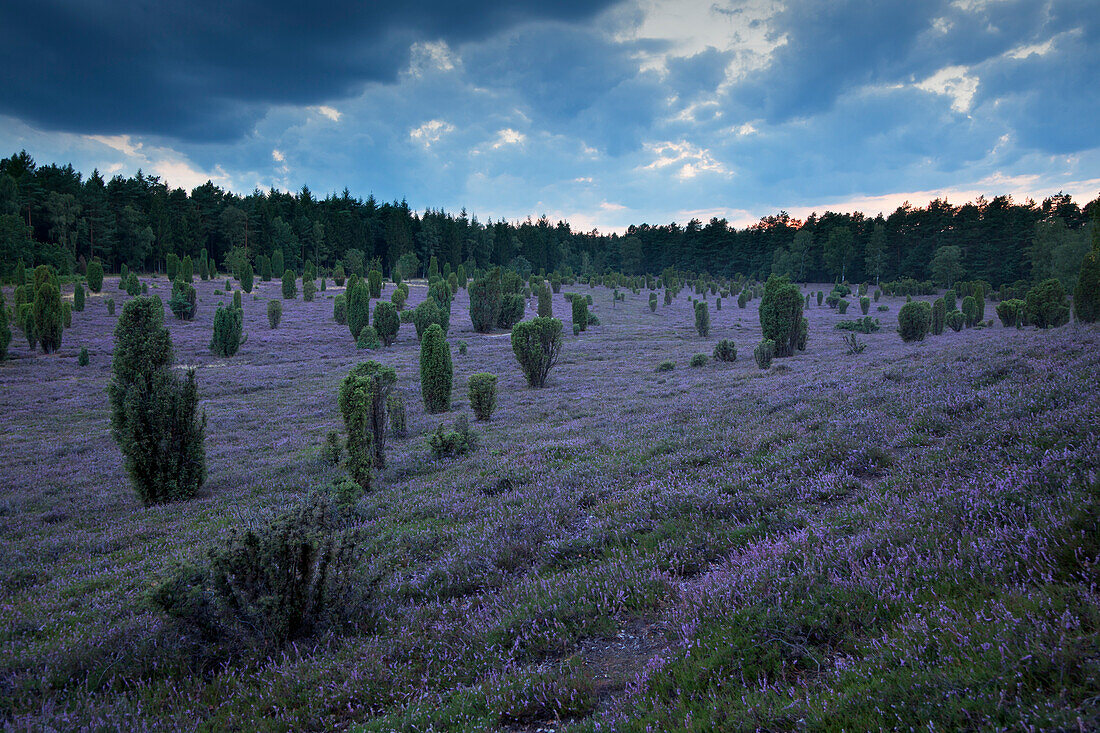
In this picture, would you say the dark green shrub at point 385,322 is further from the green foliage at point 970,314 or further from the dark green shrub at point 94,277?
the green foliage at point 970,314

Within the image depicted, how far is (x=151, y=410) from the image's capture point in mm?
10789

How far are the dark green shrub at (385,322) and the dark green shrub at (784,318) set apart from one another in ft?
81.7

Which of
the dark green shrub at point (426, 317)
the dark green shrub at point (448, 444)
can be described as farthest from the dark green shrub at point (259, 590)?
the dark green shrub at point (426, 317)

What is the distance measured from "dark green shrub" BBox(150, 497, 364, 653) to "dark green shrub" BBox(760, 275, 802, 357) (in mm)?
25488

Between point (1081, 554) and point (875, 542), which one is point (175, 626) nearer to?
point (875, 542)

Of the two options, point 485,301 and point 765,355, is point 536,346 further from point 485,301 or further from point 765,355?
point 485,301

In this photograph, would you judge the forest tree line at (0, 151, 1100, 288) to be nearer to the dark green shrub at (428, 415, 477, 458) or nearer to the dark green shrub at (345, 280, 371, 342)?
the dark green shrub at (345, 280, 371, 342)

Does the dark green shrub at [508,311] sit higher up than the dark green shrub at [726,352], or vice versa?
the dark green shrub at [508,311]

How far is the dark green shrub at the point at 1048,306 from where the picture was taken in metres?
28.2

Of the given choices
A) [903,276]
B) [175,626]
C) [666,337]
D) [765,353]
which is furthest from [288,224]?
[903,276]

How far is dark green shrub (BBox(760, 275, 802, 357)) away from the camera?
1011 inches

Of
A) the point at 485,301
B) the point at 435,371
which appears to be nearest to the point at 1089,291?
the point at 435,371

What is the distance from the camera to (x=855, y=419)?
857 centimetres

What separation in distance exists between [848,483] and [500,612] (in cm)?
445
